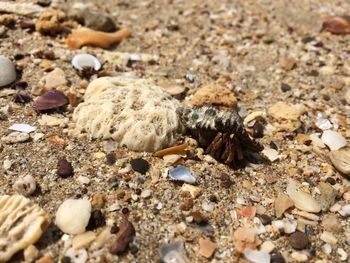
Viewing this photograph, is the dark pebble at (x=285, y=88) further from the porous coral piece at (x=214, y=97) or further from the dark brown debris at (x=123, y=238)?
the dark brown debris at (x=123, y=238)

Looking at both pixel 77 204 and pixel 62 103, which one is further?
pixel 62 103

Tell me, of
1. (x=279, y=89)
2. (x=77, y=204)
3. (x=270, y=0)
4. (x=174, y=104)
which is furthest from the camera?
(x=270, y=0)

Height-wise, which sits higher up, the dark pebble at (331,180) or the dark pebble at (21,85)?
the dark pebble at (21,85)

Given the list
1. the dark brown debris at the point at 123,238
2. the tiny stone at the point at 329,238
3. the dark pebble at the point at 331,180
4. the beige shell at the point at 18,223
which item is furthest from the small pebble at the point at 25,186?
the dark pebble at the point at 331,180

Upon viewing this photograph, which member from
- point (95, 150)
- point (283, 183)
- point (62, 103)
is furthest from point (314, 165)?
point (62, 103)

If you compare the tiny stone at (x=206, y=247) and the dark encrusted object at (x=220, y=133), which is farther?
the dark encrusted object at (x=220, y=133)

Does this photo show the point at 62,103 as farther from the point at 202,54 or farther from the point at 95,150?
the point at 202,54

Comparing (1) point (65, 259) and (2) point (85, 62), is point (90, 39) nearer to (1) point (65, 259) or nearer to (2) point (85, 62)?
(2) point (85, 62)
